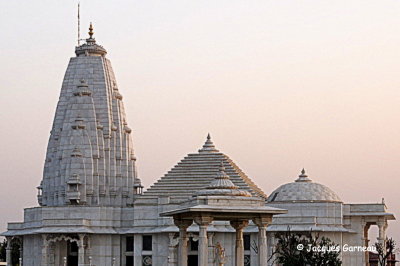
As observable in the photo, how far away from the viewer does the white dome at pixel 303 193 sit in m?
75.9

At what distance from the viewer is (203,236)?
49.4m

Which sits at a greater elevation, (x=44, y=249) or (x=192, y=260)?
(x=44, y=249)

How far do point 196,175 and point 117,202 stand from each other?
25.2ft

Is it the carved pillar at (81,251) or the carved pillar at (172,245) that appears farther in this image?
the carved pillar at (81,251)

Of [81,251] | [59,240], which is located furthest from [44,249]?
[81,251]

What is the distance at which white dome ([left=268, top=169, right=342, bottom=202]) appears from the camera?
75.9 metres

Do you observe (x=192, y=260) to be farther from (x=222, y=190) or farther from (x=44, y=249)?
→ (x=222, y=190)

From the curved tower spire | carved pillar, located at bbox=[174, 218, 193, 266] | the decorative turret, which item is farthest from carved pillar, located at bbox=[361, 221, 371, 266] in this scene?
Answer: carved pillar, located at bbox=[174, 218, 193, 266]

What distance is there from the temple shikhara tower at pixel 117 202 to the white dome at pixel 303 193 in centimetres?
9

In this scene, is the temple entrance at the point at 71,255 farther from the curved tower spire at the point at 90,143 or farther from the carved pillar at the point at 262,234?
the carved pillar at the point at 262,234

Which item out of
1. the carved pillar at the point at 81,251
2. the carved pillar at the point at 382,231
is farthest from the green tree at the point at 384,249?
the carved pillar at the point at 81,251

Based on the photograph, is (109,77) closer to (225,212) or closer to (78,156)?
(78,156)

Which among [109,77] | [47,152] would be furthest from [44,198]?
[109,77]

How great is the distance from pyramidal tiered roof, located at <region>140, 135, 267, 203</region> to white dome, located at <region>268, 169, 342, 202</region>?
2069 mm
